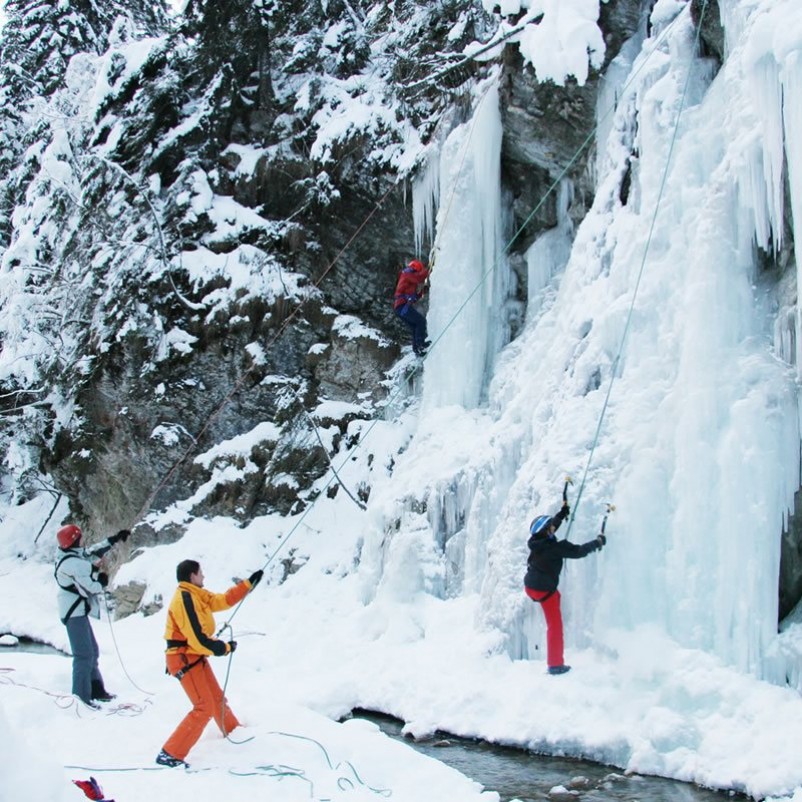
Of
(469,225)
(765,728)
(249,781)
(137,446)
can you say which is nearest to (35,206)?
(137,446)

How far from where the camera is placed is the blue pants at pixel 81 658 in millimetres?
6406

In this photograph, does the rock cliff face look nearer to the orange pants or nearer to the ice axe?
the ice axe

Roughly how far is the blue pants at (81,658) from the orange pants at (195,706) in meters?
1.57

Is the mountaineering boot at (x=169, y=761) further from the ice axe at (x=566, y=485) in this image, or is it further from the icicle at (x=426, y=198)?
the icicle at (x=426, y=198)

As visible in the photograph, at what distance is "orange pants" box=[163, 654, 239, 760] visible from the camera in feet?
16.3

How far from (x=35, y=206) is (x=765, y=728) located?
44.9 ft

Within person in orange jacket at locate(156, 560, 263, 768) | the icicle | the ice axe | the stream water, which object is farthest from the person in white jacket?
the icicle

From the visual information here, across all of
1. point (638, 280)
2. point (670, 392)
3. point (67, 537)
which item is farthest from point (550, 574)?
point (67, 537)

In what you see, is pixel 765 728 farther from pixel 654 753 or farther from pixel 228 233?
pixel 228 233

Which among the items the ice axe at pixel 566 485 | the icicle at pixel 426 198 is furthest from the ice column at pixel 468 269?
the ice axe at pixel 566 485

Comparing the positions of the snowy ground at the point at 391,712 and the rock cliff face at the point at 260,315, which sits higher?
the rock cliff face at the point at 260,315

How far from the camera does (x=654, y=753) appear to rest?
5281mm

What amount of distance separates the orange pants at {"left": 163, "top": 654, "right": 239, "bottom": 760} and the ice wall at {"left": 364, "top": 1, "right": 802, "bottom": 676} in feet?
8.51

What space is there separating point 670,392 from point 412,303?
4726 mm
